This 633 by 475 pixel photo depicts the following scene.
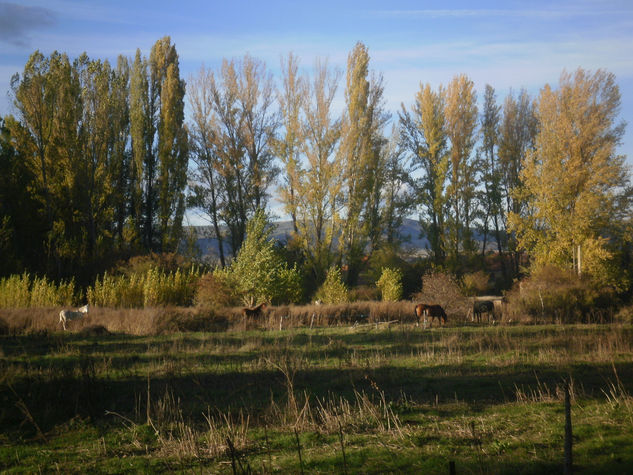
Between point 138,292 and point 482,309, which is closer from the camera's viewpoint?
point 482,309

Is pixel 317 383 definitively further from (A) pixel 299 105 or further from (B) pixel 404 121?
(B) pixel 404 121

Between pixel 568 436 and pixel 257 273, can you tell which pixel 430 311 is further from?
pixel 568 436

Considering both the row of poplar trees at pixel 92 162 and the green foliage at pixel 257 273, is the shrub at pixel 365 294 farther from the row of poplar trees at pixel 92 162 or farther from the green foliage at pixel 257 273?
the row of poplar trees at pixel 92 162

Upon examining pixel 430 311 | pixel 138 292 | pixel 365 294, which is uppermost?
pixel 138 292

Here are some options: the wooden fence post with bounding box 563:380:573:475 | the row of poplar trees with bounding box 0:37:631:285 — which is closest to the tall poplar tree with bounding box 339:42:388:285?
the row of poplar trees with bounding box 0:37:631:285

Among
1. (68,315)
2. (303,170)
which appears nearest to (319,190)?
(303,170)

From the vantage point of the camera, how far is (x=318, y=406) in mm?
8141

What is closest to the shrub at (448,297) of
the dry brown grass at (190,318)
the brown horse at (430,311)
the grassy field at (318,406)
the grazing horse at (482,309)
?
the grazing horse at (482,309)

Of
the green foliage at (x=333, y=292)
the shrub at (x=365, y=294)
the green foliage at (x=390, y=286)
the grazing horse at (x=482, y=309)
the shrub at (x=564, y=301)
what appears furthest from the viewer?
the shrub at (x=365, y=294)

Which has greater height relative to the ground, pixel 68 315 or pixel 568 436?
pixel 568 436

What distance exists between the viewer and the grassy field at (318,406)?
5.79m

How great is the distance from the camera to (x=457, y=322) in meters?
20.1

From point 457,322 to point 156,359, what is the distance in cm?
1241

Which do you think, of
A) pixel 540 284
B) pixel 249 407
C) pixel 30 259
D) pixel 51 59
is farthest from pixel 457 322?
pixel 51 59
